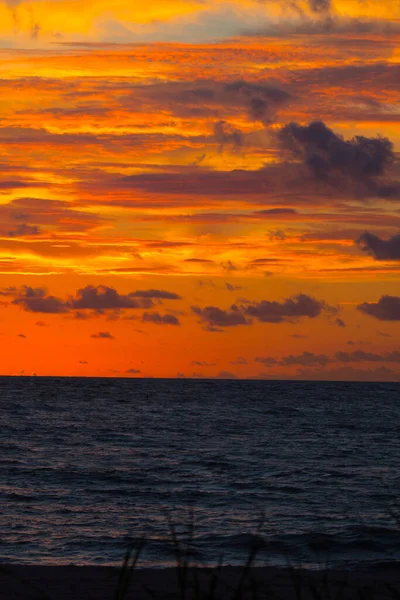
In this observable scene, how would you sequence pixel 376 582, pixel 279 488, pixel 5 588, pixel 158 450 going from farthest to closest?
pixel 158 450 < pixel 279 488 < pixel 376 582 < pixel 5 588

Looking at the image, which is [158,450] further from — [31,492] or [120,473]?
[31,492]

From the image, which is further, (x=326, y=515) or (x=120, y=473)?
(x=120, y=473)

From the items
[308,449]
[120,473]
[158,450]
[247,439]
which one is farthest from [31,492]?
[247,439]

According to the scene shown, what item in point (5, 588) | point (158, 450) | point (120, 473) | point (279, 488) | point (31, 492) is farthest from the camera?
point (158, 450)

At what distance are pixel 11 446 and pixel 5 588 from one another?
4385 centimetres

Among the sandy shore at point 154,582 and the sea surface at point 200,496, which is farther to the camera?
the sea surface at point 200,496

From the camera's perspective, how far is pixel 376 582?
1986cm

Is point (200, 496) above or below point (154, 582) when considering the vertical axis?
above

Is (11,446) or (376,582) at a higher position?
(11,446)

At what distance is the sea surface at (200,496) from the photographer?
24.7m

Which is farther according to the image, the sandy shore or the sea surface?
the sea surface

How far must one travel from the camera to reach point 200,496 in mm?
36375

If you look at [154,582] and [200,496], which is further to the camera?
[200,496]

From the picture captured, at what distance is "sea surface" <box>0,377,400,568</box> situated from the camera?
24.7 meters
